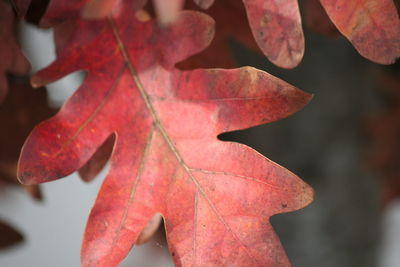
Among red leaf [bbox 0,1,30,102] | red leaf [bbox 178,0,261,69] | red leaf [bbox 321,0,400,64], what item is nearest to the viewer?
red leaf [bbox 321,0,400,64]

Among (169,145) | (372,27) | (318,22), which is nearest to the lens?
(372,27)

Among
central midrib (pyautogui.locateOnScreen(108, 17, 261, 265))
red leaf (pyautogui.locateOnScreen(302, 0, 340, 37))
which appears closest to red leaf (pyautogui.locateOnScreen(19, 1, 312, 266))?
central midrib (pyautogui.locateOnScreen(108, 17, 261, 265))

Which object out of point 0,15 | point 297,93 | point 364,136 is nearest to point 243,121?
point 297,93

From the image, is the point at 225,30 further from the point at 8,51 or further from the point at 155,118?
the point at 8,51

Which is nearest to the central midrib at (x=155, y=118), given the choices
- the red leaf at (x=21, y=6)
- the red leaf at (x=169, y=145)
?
the red leaf at (x=169, y=145)

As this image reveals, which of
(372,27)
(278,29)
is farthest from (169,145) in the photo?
(372,27)

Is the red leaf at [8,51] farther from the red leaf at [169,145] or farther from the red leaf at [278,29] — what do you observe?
the red leaf at [278,29]

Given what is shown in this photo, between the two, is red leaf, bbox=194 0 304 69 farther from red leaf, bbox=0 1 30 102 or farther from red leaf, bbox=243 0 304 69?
red leaf, bbox=0 1 30 102
